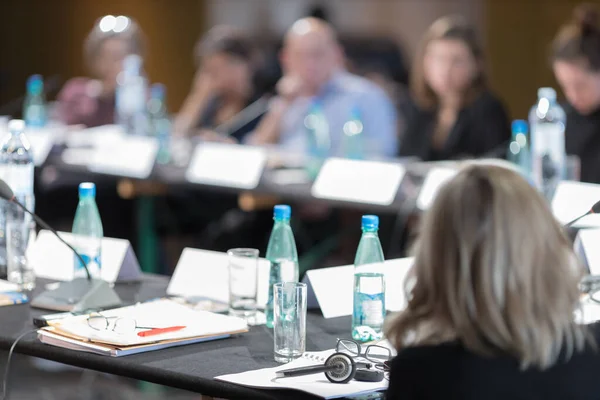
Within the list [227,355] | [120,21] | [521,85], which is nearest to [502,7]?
[521,85]

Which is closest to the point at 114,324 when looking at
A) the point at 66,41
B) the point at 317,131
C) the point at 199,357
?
the point at 199,357

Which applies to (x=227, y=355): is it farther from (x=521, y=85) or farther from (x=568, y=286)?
(x=521, y=85)

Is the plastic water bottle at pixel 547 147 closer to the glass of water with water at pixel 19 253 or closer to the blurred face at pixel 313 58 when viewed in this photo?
the blurred face at pixel 313 58

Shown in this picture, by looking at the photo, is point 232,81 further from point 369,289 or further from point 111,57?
point 369,289

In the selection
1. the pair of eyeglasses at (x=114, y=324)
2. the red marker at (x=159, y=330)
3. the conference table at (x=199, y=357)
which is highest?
the pair of eyeglasses at (x=114, y=324)

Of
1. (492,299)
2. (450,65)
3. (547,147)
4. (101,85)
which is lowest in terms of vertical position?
(492,299)

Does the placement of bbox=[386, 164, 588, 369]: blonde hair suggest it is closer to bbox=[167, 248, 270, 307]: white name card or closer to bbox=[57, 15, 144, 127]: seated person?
bbox=[167, 248, 270, 307]: white name card

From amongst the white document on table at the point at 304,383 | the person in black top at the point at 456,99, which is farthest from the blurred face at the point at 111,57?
the white document on table at the point at 304,383

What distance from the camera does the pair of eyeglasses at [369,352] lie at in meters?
1.67

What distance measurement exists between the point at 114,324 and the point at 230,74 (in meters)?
3.01

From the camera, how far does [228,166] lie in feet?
13.0

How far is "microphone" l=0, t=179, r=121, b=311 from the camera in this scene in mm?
2096

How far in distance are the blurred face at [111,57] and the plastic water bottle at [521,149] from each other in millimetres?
2427

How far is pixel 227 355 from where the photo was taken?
5.88 ft
